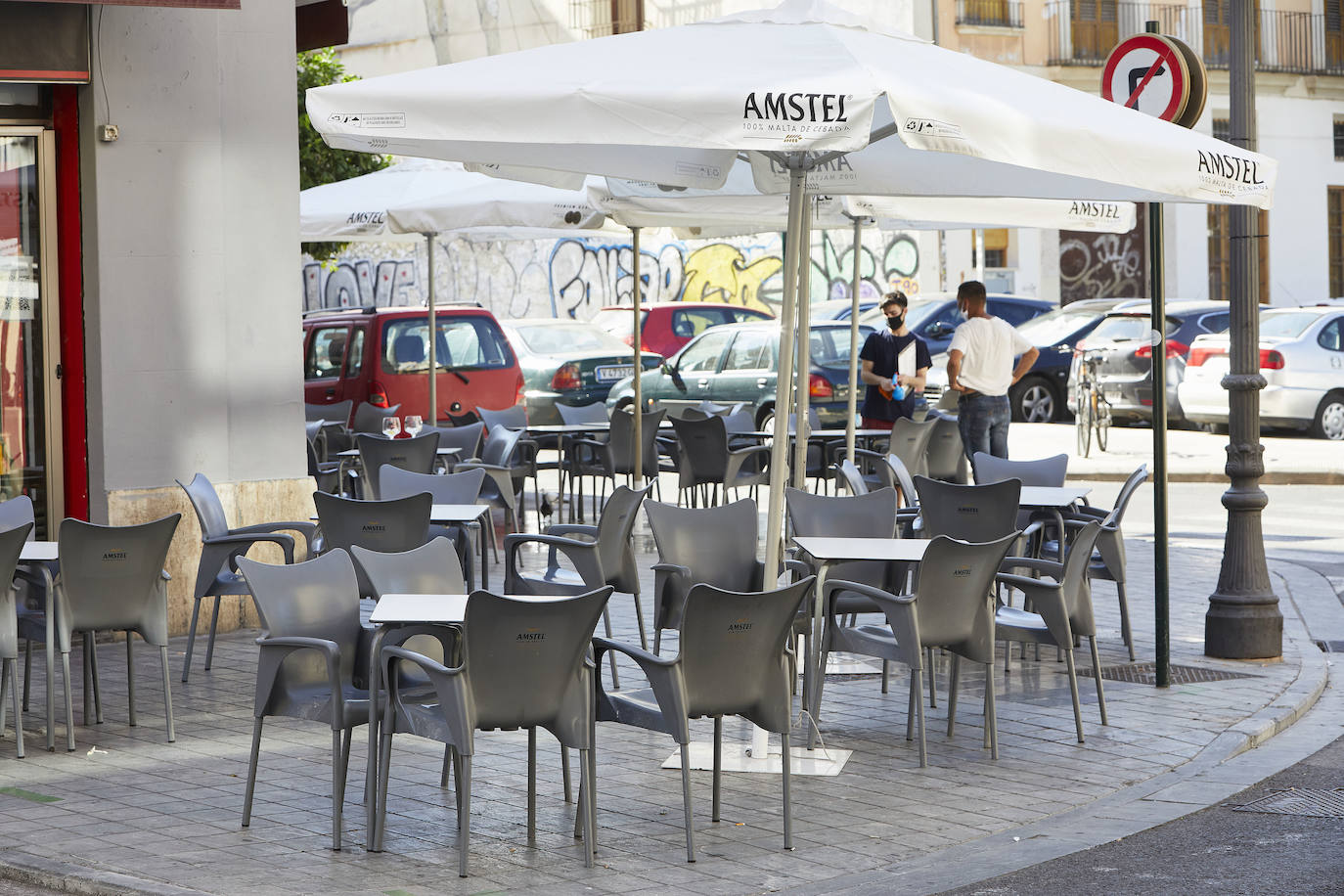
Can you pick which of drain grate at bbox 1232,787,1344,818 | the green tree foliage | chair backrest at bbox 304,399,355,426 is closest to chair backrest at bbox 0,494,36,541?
drain grate at bbox 1232,787,1344,818

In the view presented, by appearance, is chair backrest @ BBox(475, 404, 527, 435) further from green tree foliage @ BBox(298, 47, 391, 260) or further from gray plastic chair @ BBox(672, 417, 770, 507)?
green tree foliage @ BBox(298, 47, 391, 260)

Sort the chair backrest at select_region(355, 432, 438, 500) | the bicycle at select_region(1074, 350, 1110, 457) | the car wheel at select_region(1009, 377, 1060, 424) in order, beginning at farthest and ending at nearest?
the car wheel at select_region(1009, 377, 1060, 424) → the bicycle at select_region(1074, 350, 1110, 457) → the chair backrest at select_region(355, 432, 438, 500)

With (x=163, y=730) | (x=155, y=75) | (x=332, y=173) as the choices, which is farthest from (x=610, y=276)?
(x=163, y=730)

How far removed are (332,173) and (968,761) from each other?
14895 millimetres

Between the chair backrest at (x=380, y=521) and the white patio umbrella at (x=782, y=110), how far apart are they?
1.69 meters

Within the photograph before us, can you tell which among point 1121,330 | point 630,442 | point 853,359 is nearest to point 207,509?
point 853,359

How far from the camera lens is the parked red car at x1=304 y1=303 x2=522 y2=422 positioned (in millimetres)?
16031

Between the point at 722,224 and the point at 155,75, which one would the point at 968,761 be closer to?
the point at 155,75

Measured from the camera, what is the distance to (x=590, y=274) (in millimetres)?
32094

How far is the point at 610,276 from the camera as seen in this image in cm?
3222

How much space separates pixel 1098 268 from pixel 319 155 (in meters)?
19.6

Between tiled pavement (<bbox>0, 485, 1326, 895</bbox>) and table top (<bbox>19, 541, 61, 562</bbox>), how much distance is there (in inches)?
29.5

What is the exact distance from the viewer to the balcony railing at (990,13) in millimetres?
34594

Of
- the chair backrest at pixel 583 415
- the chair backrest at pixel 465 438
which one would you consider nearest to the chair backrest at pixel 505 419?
the chair backrest at pixel 465 438
